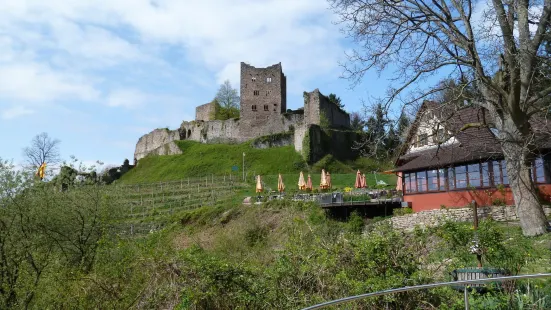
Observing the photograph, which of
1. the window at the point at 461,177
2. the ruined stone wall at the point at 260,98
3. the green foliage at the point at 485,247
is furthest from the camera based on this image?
the ruined stone wall at the point at 260,98

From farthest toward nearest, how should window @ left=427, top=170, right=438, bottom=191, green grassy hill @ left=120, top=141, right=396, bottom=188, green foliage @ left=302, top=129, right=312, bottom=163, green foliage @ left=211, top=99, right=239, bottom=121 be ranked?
green foliage @ left=211, top=99, right=239, bottom=121 < green foliage @ left=302, top=129, right=312, bottom=163 < green grassy hill @ left=120, top=141, right=396, bottom=188 < window @ left=427, top=170, right=438, bottom=191

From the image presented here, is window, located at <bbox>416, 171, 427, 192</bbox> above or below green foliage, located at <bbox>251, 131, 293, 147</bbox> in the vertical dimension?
below

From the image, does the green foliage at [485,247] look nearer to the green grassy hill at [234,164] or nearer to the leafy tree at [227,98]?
the green grassy hill at [234,164]

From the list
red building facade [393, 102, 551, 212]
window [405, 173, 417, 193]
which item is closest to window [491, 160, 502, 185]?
red building facade [393, 102, 551, 212]

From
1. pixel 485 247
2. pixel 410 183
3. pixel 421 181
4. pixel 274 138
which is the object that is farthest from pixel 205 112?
pixel 485 247

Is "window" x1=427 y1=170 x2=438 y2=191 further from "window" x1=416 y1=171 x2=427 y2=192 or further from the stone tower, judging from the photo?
the stone tower

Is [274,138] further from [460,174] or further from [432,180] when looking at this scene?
[460,174]

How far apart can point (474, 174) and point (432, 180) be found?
2.23 meters

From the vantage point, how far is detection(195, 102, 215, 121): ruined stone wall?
71625 millimetres

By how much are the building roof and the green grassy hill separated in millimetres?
15801

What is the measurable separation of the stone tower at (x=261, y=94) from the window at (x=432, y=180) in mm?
40082

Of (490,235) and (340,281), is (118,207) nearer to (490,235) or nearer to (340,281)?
(340,281)

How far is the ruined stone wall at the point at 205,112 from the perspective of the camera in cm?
7162

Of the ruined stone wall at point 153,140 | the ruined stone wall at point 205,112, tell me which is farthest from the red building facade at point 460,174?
the ruined stone wall at point 205,112
